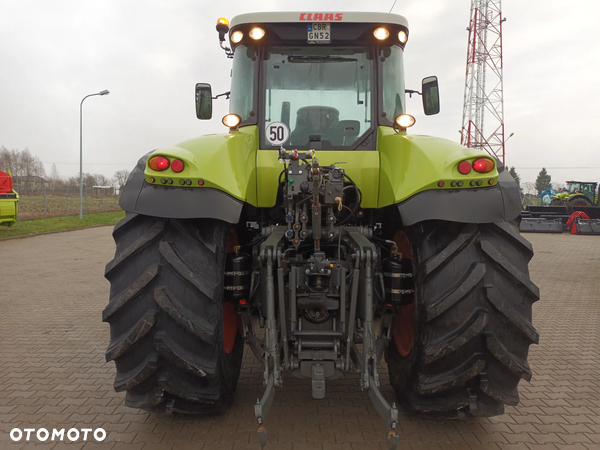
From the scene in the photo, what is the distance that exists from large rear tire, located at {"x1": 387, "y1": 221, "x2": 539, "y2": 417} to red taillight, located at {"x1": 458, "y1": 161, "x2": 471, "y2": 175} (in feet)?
1.06

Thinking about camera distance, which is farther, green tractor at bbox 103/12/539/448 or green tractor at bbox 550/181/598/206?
green tractor at bbox 550/181/598/206

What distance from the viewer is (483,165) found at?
8.09 feet

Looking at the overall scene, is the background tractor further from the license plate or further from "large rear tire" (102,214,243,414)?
the license plate

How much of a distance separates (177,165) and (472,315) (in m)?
1.88

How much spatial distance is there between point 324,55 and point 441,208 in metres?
1.65

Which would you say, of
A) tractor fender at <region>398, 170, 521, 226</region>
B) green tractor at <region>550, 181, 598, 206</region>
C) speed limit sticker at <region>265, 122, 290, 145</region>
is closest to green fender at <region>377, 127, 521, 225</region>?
tractor fender at <region>398, 170, 521, 226</region>

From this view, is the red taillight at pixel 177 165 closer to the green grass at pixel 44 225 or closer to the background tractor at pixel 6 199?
the background tractor at pixel 6 199

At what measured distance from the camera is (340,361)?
8.79 ft

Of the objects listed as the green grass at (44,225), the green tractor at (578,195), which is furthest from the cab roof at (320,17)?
the green tractor at (578,195)

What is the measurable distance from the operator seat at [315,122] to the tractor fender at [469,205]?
112 cm

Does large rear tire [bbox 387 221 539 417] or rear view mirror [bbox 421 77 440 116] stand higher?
rear view mirror [bbox 421 77 440 116]

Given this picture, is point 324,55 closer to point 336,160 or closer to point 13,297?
point 336,160

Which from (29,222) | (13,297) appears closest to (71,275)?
(13,297)

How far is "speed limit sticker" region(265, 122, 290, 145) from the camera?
326 centimetres
